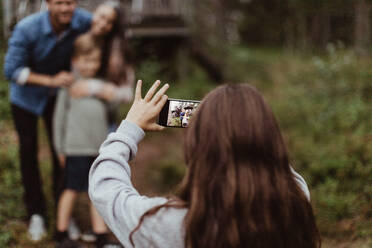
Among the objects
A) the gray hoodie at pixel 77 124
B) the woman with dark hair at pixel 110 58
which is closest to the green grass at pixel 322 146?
the gray hoodie at pixel 77 124

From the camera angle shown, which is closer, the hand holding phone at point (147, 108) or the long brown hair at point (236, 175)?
the long brown hair at point (236, 175)

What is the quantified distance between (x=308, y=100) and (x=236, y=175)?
244 inches

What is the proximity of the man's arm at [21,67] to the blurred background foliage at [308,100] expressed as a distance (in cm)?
137

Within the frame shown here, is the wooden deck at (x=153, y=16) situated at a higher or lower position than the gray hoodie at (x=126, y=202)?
higher

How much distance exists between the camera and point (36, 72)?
11.9ft

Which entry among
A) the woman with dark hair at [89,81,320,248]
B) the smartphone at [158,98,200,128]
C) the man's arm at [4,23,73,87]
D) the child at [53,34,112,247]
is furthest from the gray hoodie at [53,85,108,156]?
→ the woman with dark hair at [89,81,320,248]

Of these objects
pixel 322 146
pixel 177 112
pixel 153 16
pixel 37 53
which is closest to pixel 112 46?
pixel 37 53

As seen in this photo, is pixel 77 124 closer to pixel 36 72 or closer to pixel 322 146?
pixel 36 72

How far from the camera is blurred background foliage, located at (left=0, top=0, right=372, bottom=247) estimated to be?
14.0 ft

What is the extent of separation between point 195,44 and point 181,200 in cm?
908

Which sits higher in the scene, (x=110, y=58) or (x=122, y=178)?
(x=110, y=58)

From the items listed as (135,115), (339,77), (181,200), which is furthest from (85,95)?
(339,77)

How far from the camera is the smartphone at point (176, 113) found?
177 centimetres

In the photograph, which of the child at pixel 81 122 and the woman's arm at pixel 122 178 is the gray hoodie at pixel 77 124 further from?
the woman's arm at pixel 122 178
